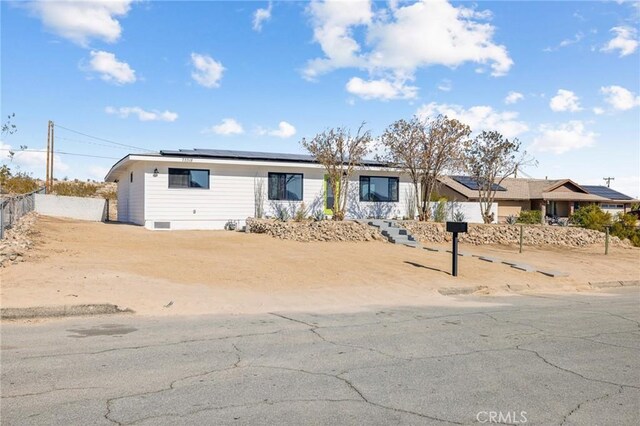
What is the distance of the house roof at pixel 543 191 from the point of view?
47375 millimetres

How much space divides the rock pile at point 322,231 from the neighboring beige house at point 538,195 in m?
24.8

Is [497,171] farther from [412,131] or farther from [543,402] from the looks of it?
[543,402]

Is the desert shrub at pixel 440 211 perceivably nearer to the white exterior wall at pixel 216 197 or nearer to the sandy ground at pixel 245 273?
the white exterior wall at pixel 216 197

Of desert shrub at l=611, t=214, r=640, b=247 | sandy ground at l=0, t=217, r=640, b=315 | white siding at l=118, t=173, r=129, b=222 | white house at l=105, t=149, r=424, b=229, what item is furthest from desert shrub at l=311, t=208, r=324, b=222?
desert shrub at l=611, t=214, r=640, b=247

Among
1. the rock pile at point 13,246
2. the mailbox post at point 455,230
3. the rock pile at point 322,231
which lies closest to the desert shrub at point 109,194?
the rock pile at point 322,231

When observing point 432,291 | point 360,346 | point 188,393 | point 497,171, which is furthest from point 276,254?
point 497,171

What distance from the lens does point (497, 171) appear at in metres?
30.5

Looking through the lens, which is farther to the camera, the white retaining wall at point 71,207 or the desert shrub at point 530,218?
the white retaining wall at point 71,207

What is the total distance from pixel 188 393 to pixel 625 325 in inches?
301

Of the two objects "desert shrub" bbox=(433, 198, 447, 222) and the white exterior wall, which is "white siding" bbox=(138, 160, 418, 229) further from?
"desert shrub" bbox=(433, 198, 447, 222)

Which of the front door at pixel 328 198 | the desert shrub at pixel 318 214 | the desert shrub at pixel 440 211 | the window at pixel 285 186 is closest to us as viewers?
the window at pixel 285 186

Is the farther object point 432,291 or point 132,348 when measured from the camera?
point 432,291

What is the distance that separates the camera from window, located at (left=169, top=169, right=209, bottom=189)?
79.2 feet

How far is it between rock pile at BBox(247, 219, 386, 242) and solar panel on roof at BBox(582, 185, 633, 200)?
40.2 meters
